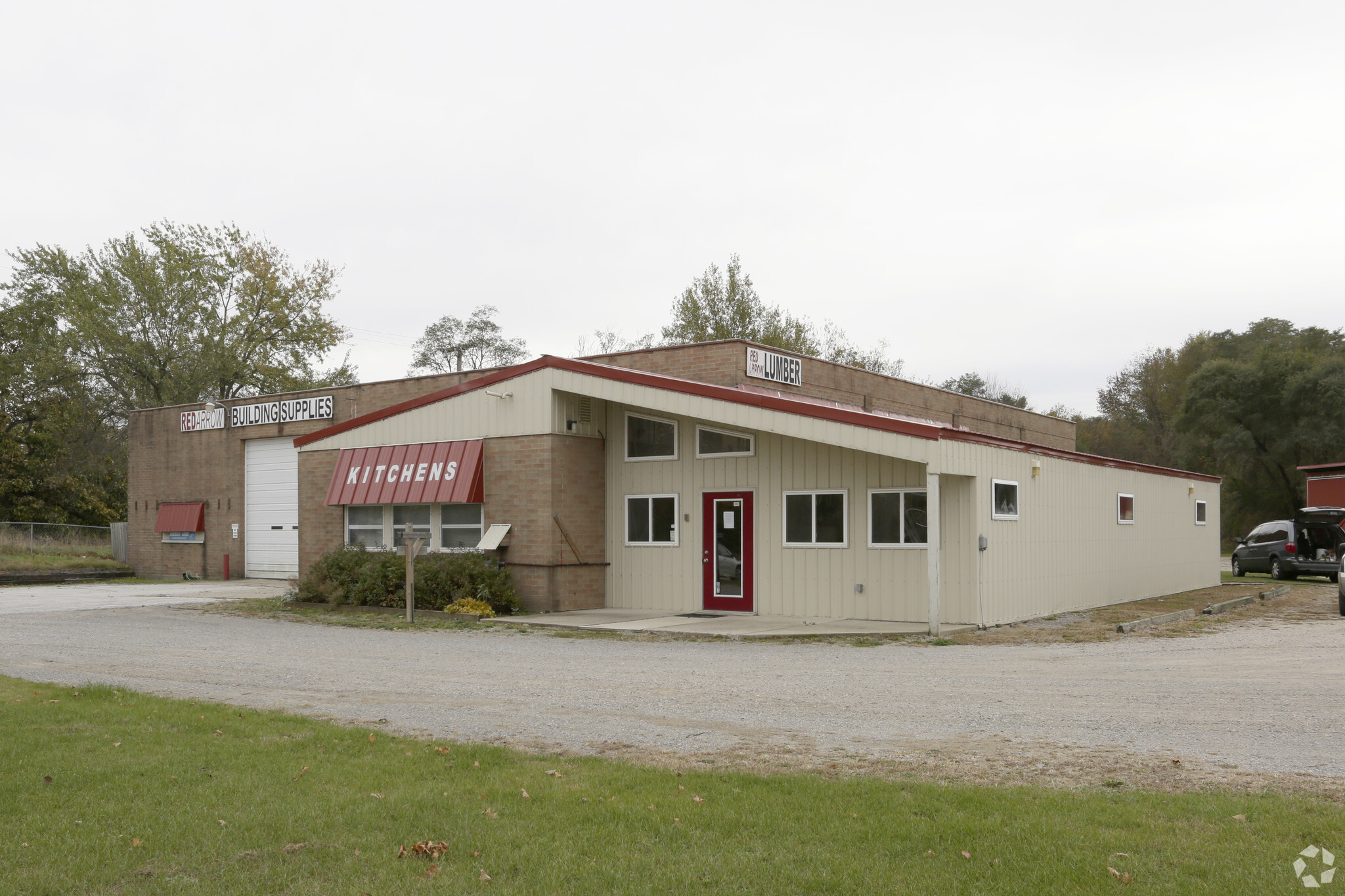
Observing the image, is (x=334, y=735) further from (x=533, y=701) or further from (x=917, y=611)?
(x=917, y=611)

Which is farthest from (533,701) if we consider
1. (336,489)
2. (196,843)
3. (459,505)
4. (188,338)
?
(188,338)

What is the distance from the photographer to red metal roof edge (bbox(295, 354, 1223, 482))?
16.6 metres

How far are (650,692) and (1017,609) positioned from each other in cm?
918

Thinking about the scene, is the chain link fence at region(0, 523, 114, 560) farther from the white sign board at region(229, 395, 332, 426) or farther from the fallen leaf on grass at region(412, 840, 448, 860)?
the fallen leaf on grass at region(412, 840, 448, 860)

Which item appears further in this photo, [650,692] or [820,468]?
[820,468]

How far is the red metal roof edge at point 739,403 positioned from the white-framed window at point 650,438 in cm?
102

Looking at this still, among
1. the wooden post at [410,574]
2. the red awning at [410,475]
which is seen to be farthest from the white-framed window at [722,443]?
the wooden post at [410,574]

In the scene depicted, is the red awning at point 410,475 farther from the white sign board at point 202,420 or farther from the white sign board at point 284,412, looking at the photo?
the white sign board at point 202,420

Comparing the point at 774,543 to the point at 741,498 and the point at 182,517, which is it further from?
the point at 182,517

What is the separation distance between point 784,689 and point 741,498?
880 centimetres

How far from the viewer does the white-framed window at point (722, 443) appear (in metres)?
20.0

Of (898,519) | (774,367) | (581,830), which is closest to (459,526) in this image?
(774,367)

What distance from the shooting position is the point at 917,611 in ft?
58.6

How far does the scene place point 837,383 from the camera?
2753cm
